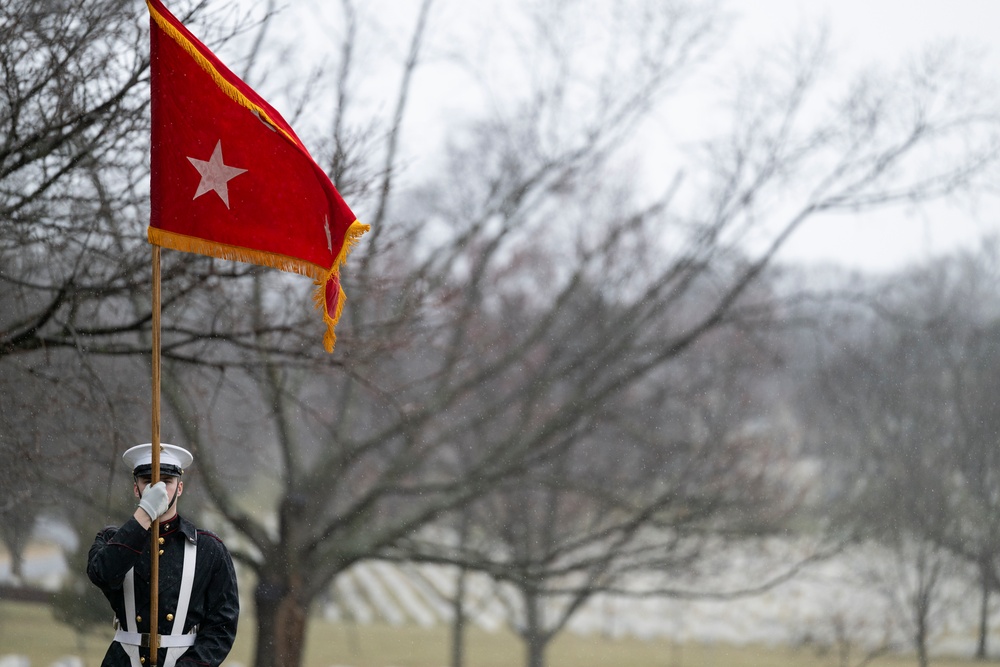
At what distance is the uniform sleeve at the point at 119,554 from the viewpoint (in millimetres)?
2730

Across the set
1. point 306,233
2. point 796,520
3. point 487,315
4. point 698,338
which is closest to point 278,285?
point 306,233

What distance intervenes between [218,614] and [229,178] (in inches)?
57.5

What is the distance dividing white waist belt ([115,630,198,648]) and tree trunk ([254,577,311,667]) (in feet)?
19.9

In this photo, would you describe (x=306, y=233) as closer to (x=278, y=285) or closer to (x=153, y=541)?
(x=153, y=541)

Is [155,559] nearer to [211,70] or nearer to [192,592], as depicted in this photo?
[192,592]

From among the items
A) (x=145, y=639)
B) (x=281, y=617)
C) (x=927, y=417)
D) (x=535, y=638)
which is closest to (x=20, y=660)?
(x=281, y=617)

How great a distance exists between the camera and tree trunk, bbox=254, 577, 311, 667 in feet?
28.6

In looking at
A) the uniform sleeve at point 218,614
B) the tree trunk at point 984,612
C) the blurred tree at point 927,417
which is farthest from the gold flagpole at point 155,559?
the tree trunk at point 984,612

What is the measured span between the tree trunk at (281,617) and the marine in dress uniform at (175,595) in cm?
604

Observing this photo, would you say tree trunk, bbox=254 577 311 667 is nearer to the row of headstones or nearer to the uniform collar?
the row of headstones

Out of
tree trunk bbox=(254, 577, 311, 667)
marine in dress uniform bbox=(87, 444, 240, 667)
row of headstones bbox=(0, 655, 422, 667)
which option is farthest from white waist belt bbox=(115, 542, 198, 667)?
row of headstones bbox=(0, 655, 422, 667)

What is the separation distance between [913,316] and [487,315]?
4.17 meters

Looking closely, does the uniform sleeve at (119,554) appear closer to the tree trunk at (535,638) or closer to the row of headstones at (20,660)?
the row of headstones at (20,660)

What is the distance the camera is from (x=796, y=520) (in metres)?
10.0
